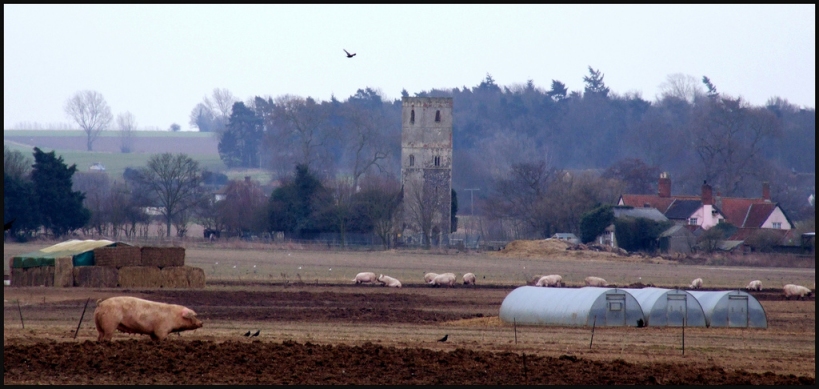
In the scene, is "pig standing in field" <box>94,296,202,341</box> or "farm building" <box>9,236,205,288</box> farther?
"farm building" <box>9,236,205,288</box>

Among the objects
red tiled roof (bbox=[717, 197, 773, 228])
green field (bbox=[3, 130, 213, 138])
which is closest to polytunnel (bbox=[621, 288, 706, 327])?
red tiled roof (bbox=[717, 197, 773, 228])

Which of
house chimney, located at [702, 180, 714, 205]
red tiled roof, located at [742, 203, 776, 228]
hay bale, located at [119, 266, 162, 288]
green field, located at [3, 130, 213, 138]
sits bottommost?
hay bale, located at [119, 266, 162, 288]

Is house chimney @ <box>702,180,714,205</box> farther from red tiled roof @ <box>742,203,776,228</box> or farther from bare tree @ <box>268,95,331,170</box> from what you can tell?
bare tree @ <box>268,95,331,170</box>

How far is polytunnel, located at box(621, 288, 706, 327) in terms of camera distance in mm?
28250

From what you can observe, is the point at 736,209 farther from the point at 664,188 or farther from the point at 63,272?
the point at 63,272

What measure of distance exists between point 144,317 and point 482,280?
28.9 meters

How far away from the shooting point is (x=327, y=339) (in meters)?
22.8

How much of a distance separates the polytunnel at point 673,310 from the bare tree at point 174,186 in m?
59.1

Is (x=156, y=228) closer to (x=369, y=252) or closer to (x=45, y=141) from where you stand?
(x=369, y=252)

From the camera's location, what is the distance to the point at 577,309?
2783 cm

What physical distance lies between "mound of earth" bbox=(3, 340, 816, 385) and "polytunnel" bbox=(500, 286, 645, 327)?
25.8 ft

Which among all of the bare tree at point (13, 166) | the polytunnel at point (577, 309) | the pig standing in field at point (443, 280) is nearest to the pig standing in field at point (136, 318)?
the polytunnel at point (577, 309)

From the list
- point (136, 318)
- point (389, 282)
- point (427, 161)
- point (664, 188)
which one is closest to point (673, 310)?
point (136, 318)

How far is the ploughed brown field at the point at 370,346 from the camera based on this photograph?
17.5 meters
